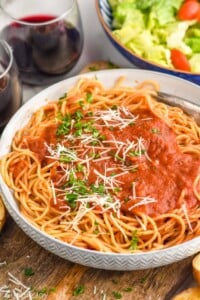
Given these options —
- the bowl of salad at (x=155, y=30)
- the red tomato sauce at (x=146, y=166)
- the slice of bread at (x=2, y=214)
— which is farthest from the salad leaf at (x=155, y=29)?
the slice of bread at (x=2, y=214)

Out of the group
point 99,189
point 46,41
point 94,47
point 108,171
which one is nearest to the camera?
point 99,189

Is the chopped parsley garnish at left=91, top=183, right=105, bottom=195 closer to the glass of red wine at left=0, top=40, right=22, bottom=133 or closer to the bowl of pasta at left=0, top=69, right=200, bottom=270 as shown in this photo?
the bowl of pasta at left=0, top=69, right=200, bottom=270

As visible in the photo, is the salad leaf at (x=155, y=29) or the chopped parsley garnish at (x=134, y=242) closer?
the chopped parsley garnish at (x=134, y=242)

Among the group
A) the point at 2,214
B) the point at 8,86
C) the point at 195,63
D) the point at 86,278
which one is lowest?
the point at 86,278

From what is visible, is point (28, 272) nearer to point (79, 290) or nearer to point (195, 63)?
point (79, 290)

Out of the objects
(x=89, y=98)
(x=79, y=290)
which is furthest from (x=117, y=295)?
(x=89, y=98)

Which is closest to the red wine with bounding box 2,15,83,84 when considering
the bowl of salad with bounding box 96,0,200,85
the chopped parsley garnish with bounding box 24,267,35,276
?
the bowl of salad with bounding box 96,0,200,85

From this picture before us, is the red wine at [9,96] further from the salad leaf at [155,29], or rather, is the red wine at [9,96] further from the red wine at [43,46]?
the salad leaf at [155,29]

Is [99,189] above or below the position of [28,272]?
above
